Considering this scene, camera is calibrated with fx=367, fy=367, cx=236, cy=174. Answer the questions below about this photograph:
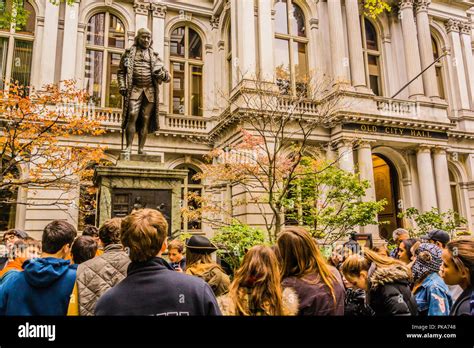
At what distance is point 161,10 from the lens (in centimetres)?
2112

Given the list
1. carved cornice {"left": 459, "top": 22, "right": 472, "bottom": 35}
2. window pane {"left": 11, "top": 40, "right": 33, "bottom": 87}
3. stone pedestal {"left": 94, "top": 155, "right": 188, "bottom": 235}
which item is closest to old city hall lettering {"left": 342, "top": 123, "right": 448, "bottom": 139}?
carved cornice {"left": 459, "top": 22, "right": 472, "bottom": 35}

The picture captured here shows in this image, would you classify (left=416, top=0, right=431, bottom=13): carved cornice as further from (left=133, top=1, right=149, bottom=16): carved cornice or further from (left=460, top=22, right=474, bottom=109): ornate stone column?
(left=133, top=1, right=149, bottom=16): carved cornice

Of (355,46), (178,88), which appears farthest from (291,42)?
(178,88)

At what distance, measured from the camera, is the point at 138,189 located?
24.2 feet

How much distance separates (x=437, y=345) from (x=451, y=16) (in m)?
28.7

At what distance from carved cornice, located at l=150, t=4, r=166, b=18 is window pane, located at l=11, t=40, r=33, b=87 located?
675 cm

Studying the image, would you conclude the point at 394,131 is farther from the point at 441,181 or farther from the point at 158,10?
the point at 158,10

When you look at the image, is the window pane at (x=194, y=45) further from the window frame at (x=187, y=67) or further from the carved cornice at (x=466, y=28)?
the carved cornice at (x=466, y=28)

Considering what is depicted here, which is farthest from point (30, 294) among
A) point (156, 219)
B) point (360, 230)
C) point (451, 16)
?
point (451, 16)


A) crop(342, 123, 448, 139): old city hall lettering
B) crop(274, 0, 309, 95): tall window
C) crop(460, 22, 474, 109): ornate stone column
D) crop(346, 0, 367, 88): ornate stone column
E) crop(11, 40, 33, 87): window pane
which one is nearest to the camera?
crop(342, 123, 448, 139): old city hall lettering

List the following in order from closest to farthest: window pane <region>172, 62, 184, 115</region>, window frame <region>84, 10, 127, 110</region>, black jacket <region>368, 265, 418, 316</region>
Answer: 1. black jacket <region>368, 265, 418, 316</region>
2. window frame <region>84, 10, 127, 110</region>
3. window pane <region>172, 62, 184, 115</region>

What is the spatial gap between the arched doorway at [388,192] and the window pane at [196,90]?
11002 mm

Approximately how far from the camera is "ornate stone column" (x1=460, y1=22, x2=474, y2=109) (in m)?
24.8

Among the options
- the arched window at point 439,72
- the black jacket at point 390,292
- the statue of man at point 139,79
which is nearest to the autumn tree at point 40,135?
the statue of man at point 139,79
